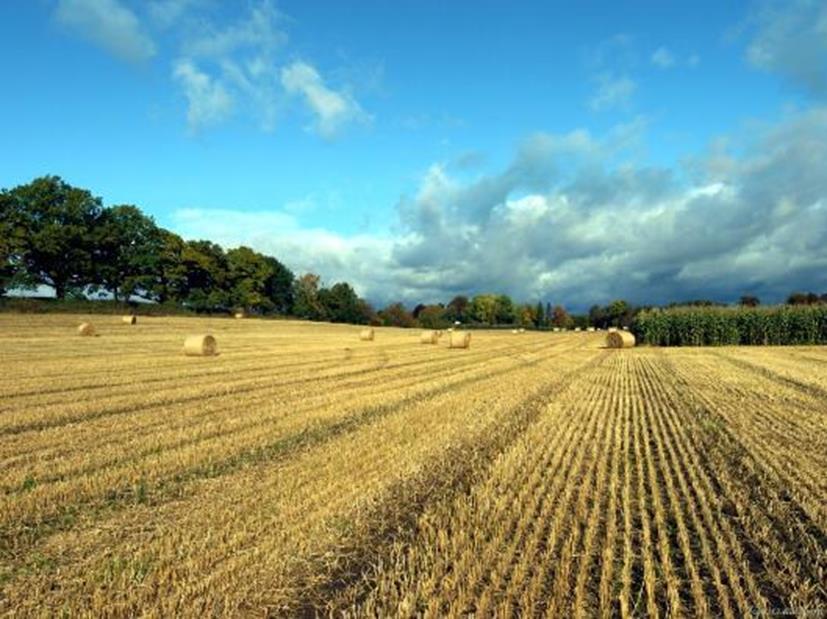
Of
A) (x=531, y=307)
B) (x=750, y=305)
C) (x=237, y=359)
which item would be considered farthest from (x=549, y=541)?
(x=531, y=307)

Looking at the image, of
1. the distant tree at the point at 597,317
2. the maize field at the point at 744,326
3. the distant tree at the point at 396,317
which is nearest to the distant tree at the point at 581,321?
the distant tree at the point at 597,317

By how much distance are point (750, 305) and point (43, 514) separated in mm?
52890

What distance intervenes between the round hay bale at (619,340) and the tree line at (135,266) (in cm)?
1008

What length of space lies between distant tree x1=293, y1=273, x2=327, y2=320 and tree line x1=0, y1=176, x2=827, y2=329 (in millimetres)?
198

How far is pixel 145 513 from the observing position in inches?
277

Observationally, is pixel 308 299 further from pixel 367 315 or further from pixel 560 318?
pixel 560 318

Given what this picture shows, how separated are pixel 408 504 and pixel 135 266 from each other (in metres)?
81.7

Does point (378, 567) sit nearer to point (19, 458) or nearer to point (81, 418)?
point (19, 458)

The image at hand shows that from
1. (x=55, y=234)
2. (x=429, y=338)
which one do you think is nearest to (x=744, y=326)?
(x=429, y=338)

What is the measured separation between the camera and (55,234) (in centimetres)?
6756

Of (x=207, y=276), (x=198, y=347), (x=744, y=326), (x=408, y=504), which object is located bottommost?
(x=408, y=504)

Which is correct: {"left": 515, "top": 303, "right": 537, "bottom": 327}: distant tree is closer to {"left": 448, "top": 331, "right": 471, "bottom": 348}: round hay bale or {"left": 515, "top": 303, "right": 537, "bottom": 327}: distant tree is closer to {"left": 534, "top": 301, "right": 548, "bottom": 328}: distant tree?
{"left": 534, "top": 301, "right": 548, "bottom": 328}: distant tree

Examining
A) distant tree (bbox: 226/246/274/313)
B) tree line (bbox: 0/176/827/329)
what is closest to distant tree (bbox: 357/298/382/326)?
tree line (bbox: 0/176/827/329)

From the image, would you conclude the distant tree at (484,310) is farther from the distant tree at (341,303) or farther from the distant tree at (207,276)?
the distant tree at (207,276)
